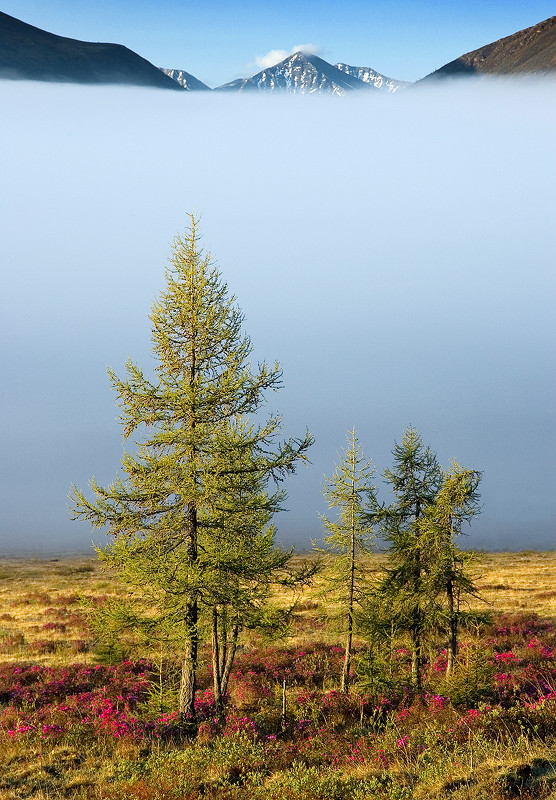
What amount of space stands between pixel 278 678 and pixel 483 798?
14.3m

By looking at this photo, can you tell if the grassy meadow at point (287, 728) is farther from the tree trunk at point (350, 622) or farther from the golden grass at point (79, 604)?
the tree trunk at point (350, 622)

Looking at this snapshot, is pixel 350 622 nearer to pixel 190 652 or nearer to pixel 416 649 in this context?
pixel 416 649

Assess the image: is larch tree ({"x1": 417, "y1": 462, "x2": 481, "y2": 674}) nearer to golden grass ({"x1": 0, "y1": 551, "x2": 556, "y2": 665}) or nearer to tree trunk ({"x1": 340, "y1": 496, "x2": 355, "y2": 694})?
golden grass ({"x1": 0, "y1": 551, "x2": 556, "y2": 665})

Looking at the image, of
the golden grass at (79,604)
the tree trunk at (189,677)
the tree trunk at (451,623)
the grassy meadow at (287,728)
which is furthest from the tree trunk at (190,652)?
the tree trunk at (451,623)

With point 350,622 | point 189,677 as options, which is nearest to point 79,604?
point 189,677

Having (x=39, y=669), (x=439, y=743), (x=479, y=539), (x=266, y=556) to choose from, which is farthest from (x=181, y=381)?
(x=479, y=539)

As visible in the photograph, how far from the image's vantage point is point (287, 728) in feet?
46.3

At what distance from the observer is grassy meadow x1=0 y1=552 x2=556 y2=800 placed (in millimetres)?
8938

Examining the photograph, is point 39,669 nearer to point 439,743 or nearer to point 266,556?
point 266,556

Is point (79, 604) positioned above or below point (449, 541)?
below

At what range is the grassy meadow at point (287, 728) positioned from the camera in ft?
29.3

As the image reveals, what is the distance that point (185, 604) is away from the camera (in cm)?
1311

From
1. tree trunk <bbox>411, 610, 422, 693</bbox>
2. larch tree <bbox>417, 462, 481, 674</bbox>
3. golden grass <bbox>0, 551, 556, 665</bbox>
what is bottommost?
golden grass <bbox>0, 551, 556, 665</bbox>

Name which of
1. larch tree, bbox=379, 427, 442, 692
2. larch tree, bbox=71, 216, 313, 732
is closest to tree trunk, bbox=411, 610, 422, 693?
larch tree, bbox=379, 427, 442, 692
